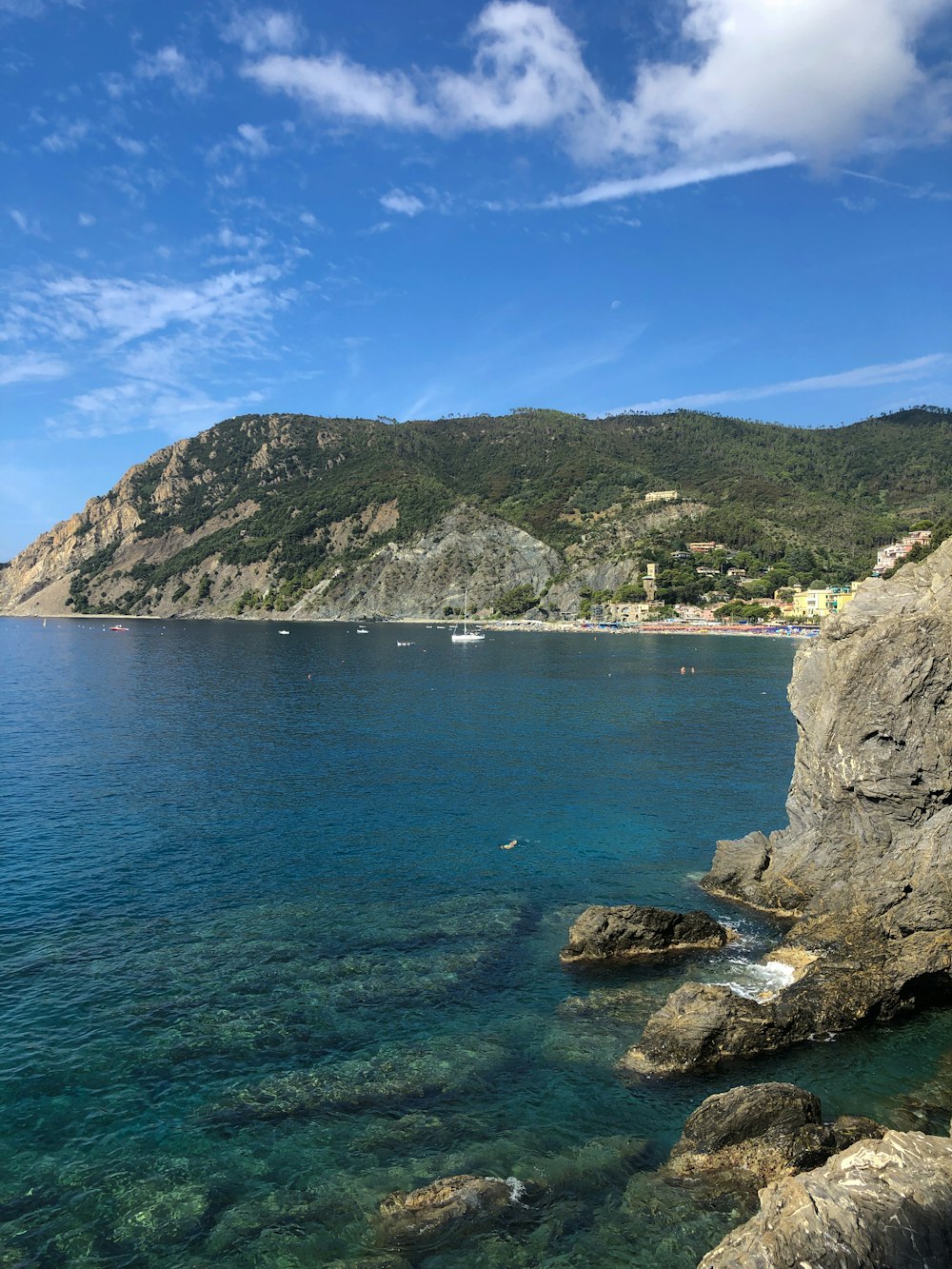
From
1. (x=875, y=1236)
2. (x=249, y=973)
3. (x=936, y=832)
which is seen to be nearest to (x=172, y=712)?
(x=249, y=973)

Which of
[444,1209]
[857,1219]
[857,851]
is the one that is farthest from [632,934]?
[857,1219]

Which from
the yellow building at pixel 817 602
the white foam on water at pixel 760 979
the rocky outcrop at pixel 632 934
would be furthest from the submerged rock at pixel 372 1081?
the yellow building at pixel 817 602

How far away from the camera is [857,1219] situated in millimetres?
10102

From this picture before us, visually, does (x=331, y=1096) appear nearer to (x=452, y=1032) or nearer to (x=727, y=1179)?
(x=452, y=1032)

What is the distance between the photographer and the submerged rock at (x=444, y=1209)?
1365cm

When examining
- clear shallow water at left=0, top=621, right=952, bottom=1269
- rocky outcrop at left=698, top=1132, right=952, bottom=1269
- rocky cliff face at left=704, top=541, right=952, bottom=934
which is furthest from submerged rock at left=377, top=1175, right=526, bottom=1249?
rocky cliff face at left=704, top=541, right=952, bottom=934

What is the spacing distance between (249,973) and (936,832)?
2164 cm

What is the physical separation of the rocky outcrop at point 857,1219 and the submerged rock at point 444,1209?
506 centimetres

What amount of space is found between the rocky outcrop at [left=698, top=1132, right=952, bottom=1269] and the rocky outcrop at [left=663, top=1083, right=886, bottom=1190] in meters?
4.26

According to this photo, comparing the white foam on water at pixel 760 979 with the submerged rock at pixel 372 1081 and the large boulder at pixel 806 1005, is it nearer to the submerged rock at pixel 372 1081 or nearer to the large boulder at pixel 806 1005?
the large boulder at pixel 806 1005

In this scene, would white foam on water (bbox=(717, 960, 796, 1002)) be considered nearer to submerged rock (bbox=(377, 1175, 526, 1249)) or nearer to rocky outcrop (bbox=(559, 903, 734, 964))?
rocky outcrop (bbox=(559, 903, 734, 964))

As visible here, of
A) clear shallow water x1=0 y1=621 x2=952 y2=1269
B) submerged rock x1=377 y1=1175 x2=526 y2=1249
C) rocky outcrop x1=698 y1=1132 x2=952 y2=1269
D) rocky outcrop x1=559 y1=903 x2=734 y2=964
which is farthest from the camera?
rocky outcrop x1=559 y1=903 x2=734 y2=964

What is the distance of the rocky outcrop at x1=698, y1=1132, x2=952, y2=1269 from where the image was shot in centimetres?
978

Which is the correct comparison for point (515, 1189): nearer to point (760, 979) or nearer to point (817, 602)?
point (760, 979)
